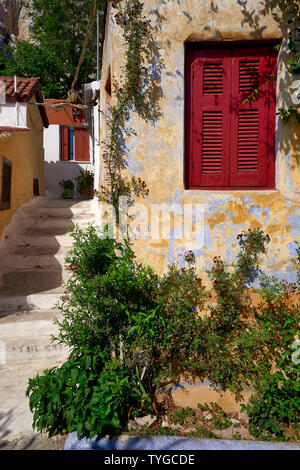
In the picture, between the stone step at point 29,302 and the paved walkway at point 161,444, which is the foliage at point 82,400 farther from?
the stone step at point 29,302

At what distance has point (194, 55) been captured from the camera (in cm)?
442

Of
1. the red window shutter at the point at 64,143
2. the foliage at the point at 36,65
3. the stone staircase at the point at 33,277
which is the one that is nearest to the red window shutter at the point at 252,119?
the stone staircase at the point at 33,277

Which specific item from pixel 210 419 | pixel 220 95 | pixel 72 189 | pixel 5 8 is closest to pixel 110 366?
pixel 210 419

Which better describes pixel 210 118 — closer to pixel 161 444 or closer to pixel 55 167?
pixel 161 444

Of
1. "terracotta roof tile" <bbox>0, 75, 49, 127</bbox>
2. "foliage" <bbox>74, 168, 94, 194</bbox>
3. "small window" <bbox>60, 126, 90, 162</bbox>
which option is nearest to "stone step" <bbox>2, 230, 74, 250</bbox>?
"terracotta roof tile" <bbox>0, 75, 49, 127</bbox>

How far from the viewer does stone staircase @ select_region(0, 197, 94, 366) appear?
4941mm

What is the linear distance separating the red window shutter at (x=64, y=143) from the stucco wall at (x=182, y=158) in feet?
43.1

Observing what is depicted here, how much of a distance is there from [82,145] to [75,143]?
0.35 meters

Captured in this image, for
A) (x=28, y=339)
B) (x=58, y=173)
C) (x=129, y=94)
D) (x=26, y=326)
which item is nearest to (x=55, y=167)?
(x=58, y=173)

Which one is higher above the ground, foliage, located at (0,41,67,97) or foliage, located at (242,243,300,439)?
foliage, located at (0,41,67,97)

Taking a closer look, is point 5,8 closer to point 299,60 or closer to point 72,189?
point 72,189

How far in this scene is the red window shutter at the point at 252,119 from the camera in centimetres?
441

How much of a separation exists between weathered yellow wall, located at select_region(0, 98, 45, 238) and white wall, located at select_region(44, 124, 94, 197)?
334cm

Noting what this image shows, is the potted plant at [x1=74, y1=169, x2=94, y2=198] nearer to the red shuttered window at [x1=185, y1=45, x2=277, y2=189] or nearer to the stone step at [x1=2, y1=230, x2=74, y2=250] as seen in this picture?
the stone step at [x1=2, y1=230, x2=74, y2=250]
